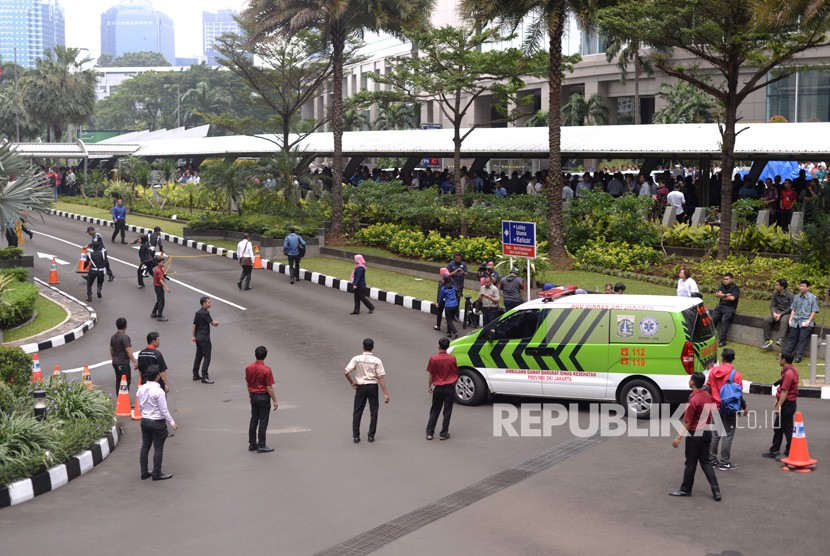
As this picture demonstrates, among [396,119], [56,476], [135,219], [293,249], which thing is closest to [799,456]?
[56,476]

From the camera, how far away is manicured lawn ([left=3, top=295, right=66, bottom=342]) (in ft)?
70.8

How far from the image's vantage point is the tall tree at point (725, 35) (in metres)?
22.8

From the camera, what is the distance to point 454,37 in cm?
3109

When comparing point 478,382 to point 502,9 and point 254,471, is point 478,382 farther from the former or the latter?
point 502,9

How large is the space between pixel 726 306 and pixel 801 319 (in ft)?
6.50

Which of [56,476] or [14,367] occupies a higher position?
[14,367]

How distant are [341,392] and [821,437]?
7.31 metres

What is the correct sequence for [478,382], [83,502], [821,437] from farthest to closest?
[478,382], [821,437], [83,502]

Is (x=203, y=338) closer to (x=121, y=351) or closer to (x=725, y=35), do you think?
(x=121, y=351)

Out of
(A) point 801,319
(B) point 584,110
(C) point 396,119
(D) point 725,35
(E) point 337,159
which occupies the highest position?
(C) point 396,119

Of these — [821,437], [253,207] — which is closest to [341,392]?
[821,437]

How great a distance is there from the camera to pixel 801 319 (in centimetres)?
1764

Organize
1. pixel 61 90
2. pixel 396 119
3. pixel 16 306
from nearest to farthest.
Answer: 1. pixel 16 306
2. pixel 396 119
3. pixel 61 90

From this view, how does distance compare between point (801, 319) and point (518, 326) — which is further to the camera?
point (801, 319)
